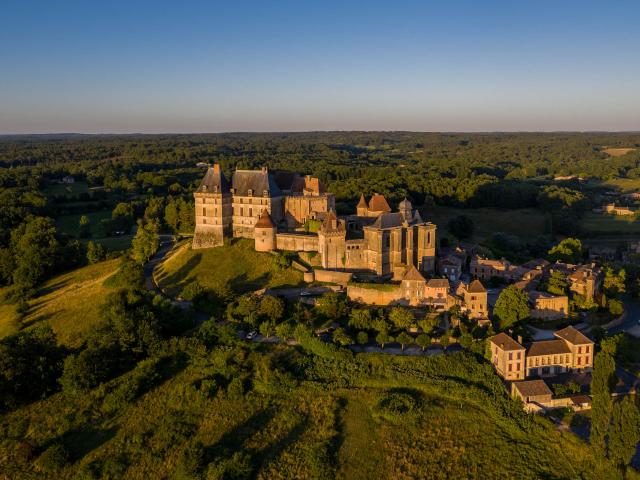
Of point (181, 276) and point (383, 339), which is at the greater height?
point (181, 276)

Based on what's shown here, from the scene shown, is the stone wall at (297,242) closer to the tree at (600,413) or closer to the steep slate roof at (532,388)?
the steep slate roof at (532,388)

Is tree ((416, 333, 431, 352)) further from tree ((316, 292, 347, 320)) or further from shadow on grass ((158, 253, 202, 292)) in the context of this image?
shadow on grass ((158, 253, 202, 292))

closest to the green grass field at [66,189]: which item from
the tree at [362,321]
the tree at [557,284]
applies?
the tree at [362,321]

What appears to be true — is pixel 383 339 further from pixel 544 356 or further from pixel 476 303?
pixel 544 356

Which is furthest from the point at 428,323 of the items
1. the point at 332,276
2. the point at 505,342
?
the point at 332,276

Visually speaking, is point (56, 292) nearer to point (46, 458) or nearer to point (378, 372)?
point (46, 458)

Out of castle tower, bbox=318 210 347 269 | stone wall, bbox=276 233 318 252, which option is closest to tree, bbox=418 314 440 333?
castle tower, bbox=318 210 347 269
